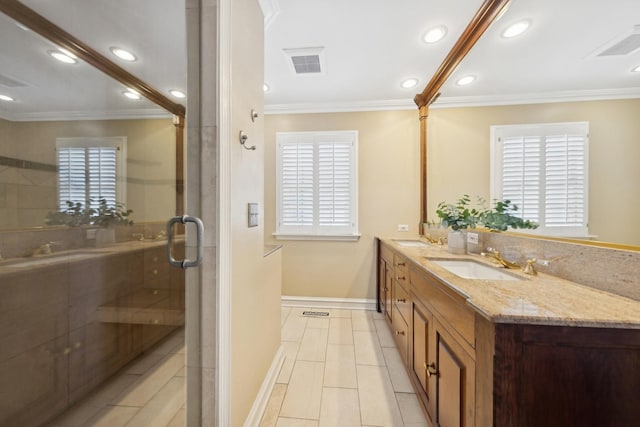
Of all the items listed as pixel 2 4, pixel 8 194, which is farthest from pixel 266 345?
pixel 2 4

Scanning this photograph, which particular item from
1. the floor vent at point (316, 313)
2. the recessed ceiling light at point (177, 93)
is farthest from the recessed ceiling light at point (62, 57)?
the floor vent at point (316, 313)

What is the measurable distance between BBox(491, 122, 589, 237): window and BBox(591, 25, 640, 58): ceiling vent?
312mm

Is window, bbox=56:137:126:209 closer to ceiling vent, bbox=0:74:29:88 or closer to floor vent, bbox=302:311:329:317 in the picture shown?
ceiling vent, bbox=0:74:29:88

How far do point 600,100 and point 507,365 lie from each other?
1.26 m

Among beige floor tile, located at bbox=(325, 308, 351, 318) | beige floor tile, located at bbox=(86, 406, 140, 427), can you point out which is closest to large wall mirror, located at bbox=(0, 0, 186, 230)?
beige floor tile, located at bbox=(86, 406, 140, 427)

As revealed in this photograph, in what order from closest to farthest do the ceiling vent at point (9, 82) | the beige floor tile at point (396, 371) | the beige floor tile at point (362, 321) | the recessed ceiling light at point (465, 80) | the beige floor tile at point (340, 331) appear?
the ceiling vent at point (9, 82)
the beige floor tile at point (396, 371)
the recessed ceiling light at point (465, 80)
the beige floor tile at point (340, 331)
the beige floor tile at point (362, 321)

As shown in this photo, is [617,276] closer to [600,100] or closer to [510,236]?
[510,236]

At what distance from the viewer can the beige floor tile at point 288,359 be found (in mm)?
1816

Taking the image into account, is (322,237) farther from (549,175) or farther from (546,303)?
(546,303)

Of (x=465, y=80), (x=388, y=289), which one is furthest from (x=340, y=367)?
(x=465, y=80)

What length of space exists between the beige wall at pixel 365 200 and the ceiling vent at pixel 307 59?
0.80m

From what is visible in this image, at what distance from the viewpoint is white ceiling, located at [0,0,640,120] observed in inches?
24.6

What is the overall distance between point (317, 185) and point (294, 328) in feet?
5.82

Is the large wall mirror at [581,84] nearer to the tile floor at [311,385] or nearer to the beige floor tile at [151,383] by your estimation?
the tile floor at [311,385]
